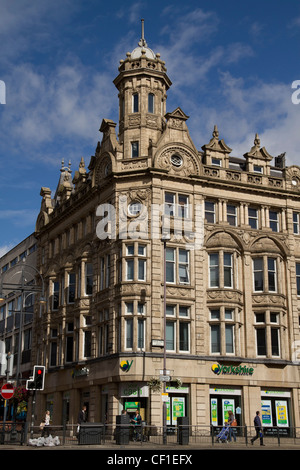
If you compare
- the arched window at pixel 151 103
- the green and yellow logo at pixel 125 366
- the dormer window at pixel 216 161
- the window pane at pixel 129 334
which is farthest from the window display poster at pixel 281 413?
the arched window at pixel 151 103

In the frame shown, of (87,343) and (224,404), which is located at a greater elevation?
(87,343)

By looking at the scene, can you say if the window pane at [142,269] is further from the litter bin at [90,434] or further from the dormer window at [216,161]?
the litter bin at [90,434]

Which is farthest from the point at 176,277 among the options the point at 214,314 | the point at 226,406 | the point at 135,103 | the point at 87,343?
the point at 135,103

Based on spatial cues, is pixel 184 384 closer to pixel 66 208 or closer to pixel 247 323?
pixel 247 323

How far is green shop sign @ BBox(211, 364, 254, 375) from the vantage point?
44000 millimetres

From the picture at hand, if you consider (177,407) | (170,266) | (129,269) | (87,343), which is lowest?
(177,407)

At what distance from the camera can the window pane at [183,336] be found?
4400 centimetres

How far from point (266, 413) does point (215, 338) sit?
631 centimetres

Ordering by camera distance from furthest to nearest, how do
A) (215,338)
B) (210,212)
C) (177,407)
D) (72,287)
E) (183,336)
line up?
1. (72,287)
2. (210,212)
3. (215,338)
4. (183,336)
5. (177,407)

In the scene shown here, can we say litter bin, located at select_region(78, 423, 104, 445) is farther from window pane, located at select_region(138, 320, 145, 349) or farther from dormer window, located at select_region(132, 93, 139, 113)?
dormer window, located at select_region(132, 93, 139, 113)

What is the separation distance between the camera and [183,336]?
145 ft

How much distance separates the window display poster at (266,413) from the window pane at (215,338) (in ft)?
16.4

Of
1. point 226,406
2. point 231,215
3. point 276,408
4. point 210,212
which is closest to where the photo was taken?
point 226,406

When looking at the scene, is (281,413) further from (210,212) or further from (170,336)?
(210,212)
